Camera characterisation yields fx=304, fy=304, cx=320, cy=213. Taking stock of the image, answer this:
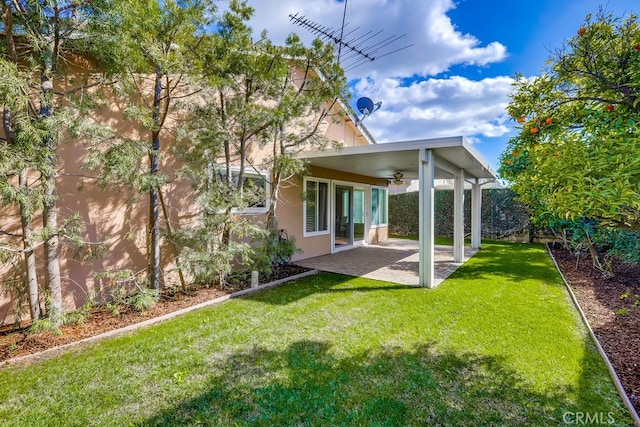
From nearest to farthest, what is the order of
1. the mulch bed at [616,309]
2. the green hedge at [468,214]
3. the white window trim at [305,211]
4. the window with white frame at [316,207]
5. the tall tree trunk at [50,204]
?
the mulch bed at [616,309], the tall tree trunk at [50,204], the white window trim at [305,211], the window with white frame at [316,207], the green hedge at [468,214]

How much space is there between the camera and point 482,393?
10.1ft

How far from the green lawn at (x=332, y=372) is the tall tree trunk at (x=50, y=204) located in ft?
3.10

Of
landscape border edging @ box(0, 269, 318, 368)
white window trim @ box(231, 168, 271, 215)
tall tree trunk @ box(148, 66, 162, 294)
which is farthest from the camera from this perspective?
white window trim @ box(231, 168, 271, 215)

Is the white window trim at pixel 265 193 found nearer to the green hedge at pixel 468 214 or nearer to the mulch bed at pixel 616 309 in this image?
the mulch bed at pixel 616 309

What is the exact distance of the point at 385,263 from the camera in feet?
31.0

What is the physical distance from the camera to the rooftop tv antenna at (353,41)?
8198 mm

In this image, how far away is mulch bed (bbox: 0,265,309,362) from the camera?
396 centimetres

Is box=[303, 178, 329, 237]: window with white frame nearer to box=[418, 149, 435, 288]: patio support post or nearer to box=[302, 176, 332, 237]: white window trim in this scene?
box=[302, 176, 332, 237]: white window trim

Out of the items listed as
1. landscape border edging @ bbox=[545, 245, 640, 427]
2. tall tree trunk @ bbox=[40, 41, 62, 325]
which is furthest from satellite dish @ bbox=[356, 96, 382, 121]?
tall tree trunk @ bbox=[40, 41, 62, 325]

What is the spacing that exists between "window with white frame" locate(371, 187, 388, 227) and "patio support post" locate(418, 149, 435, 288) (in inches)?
287

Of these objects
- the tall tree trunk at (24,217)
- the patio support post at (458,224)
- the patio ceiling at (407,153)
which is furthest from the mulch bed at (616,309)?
the tall tree trunk at (24,217)

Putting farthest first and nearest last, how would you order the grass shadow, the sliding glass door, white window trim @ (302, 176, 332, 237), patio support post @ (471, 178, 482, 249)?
patio support post @ (471, 178, 482, 249), the sliding glass door, white window trim @ (302, 176, 332, 237), the grass shadow

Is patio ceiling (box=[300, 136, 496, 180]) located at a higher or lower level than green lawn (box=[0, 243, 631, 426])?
higher

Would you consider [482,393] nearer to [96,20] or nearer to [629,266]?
[96,20]
